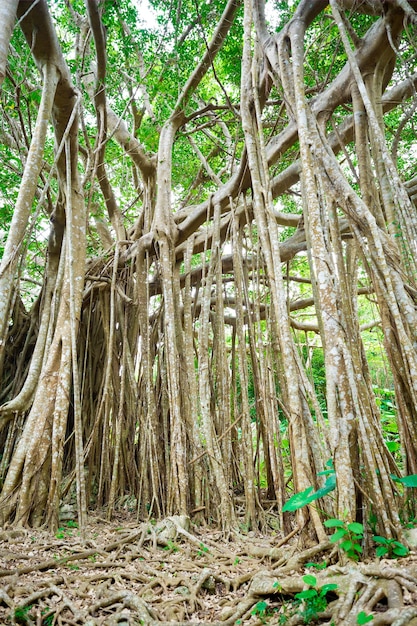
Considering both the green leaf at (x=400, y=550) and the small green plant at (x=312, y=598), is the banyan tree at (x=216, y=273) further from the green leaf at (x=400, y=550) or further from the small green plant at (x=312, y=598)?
the small green plant at (x=312, y=598)

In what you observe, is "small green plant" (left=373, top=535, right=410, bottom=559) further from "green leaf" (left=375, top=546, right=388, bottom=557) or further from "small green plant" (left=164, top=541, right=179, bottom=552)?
"small green plant" (left=164, top=541, right=179, bottom=552)

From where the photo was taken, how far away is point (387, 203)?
8.30 ft

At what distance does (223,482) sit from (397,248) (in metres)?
1.91

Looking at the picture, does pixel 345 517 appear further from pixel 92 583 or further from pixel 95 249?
pixel 95 249

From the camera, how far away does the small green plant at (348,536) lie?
1554 mm

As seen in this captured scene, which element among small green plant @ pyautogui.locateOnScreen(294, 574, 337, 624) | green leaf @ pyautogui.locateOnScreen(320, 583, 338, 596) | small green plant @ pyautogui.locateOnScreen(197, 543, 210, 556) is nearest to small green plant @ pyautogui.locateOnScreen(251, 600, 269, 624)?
small green plant @ pyautogui.locateOnScreen(294, 574, 337, 624)

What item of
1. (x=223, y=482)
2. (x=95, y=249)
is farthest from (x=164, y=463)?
(x=95, y=249)

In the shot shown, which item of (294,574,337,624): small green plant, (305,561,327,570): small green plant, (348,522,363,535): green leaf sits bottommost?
(294,574,337,624): small green plant

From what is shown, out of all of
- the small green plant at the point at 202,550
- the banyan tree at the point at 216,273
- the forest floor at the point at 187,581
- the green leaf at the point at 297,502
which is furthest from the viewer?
the small green plant at the point at 202,550

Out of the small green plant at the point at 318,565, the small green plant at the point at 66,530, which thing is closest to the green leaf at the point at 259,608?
the small green plant at the point at 318,565

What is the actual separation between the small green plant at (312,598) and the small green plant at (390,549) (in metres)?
0.26

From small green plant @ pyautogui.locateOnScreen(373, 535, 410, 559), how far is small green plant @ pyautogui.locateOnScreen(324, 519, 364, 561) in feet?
0.22

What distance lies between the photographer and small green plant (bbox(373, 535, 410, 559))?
1.57 meters

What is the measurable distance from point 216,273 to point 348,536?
2.47m
